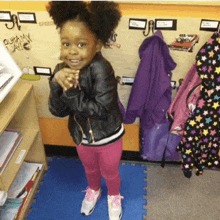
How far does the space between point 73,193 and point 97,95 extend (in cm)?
104

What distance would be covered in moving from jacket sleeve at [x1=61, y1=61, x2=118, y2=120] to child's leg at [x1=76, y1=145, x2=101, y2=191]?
0.33 m

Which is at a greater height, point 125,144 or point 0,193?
point 0,193

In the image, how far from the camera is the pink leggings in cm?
139

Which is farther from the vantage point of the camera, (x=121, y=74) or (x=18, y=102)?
(x=121, y=74)

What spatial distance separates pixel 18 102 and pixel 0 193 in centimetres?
50

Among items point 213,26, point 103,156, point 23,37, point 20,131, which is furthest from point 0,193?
point 213,26

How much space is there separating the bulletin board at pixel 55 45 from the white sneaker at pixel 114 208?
27.7 inches

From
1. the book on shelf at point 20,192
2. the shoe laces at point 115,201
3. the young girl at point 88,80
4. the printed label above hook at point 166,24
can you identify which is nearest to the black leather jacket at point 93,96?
the young girl at point 88,80

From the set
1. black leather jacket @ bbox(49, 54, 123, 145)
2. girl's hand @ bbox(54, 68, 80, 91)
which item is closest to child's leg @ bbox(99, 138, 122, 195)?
black leather jacket @ bbox(49, 54, 123, 145)

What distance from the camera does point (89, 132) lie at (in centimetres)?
129

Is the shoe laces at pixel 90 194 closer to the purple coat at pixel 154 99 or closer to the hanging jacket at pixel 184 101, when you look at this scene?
the purple coat at pixel 154 99

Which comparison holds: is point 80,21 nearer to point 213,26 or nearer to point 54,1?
point 54,1

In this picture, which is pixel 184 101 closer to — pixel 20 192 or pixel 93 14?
pixel 93 14

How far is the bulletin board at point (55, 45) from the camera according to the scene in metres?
1.41
